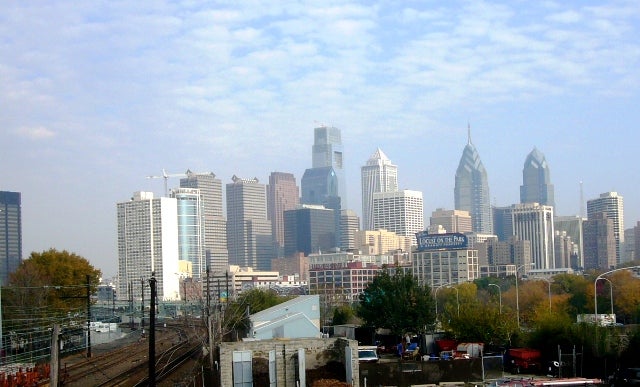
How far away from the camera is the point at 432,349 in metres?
58.3

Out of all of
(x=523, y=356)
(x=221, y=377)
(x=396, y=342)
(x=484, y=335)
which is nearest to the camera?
(x=221, y=377)

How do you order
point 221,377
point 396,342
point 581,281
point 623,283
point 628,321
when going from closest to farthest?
point 221,377 < point 396,342 < point 628,321 < point 623,283 < point 581,281

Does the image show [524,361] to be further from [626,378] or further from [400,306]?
[400,306]

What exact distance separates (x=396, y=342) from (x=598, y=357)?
79.6ft

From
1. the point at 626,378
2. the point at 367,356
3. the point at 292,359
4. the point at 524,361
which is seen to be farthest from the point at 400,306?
the point at 292,359

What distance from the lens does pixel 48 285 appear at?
87.0 m

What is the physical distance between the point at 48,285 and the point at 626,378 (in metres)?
61.9

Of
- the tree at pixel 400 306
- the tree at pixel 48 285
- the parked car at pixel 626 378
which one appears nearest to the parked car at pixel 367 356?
the parked car at pixel 626 378

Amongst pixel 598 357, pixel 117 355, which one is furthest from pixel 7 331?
pixel 598 357

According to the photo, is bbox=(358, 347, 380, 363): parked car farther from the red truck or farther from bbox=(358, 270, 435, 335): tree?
bbox=(358, 270, 435, 335): tree

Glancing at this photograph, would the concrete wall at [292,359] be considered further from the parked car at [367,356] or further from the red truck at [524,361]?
the red truck at [524,361]

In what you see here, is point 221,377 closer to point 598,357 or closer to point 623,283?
point 598,357

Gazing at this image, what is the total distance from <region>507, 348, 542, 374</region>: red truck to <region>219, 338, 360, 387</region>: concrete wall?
41.3 feet

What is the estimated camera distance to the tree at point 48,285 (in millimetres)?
81125
